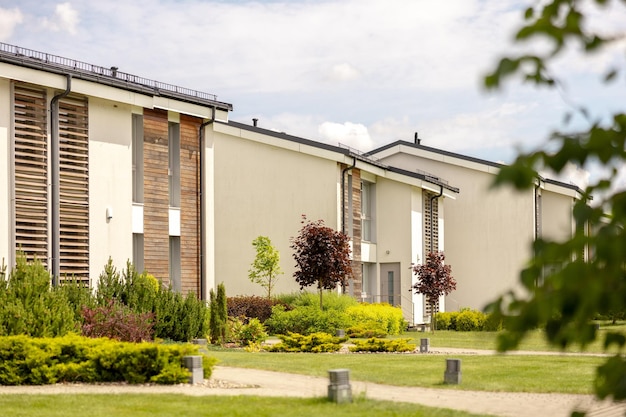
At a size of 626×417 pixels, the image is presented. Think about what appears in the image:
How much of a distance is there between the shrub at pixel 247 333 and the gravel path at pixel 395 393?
29.5ft

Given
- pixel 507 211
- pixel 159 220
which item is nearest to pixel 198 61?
pixel 159 220

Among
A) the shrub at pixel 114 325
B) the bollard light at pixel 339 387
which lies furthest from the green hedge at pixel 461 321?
the bollard light at pixel 339 387

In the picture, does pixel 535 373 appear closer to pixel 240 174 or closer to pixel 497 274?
pixel 240 174

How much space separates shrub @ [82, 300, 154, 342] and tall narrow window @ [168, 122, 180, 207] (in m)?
8.31

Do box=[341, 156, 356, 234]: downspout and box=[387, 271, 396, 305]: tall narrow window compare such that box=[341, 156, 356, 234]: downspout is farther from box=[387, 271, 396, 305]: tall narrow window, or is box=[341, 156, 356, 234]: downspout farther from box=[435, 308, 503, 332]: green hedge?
box=[435, 308, 503, 332]: green hedge

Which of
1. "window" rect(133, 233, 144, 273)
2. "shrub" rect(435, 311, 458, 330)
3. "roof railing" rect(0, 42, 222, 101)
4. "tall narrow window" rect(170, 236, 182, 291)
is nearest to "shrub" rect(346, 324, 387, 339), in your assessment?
"tall narrow window" rect(170, 236, 182, 291)

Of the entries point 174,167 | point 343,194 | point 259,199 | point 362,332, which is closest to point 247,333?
point 362,332

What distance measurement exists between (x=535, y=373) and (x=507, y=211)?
29.6 metres

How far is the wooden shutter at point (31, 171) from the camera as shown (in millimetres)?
21953

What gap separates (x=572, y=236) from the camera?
2914mm

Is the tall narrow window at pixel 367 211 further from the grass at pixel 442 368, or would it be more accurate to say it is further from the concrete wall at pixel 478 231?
the grass at pixel 442 368

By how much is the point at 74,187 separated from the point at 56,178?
0.83 m

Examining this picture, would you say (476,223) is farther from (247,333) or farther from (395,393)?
(395,393)

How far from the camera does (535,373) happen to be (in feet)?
56.1
